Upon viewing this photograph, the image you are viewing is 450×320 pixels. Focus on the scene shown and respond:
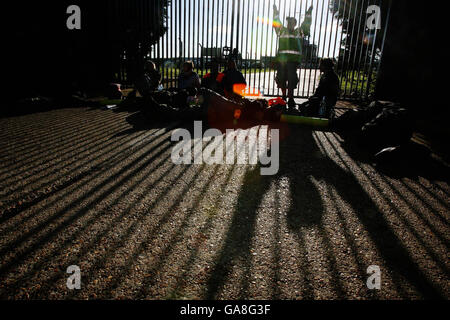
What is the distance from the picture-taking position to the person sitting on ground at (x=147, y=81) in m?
7.06

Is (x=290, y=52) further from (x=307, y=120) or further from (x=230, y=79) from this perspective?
(x=307, y=120)

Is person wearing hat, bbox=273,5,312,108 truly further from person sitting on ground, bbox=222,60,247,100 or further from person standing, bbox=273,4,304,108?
person sitting on ground, bbox=222,60,247,100

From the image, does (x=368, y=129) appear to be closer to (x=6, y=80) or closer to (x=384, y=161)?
(x=384, y=161)

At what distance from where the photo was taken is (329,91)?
5551 mm

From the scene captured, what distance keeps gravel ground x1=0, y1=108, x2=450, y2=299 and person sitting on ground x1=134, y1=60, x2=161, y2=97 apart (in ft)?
14.1

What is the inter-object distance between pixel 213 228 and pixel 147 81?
6.31m

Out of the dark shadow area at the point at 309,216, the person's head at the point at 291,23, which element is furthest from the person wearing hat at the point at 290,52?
the dark shadow area at the point at 309,216

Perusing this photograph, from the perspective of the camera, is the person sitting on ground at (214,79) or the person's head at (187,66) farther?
the person's head at (187,66)

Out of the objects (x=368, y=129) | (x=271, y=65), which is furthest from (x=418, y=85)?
(x=271, y=65)

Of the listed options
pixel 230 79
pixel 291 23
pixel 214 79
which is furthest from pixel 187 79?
pixel 291 23

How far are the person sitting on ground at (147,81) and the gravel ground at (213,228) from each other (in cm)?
430

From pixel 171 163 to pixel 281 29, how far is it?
6018mm

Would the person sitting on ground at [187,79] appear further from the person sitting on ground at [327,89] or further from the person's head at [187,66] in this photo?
the person sitting on ground at [327,89]

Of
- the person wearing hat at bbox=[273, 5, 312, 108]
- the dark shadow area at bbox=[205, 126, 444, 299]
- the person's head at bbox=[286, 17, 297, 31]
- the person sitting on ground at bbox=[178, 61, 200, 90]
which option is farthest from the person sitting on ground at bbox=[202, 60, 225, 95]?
the dark shadow area at bbox=[205, 126, 444, 299]
